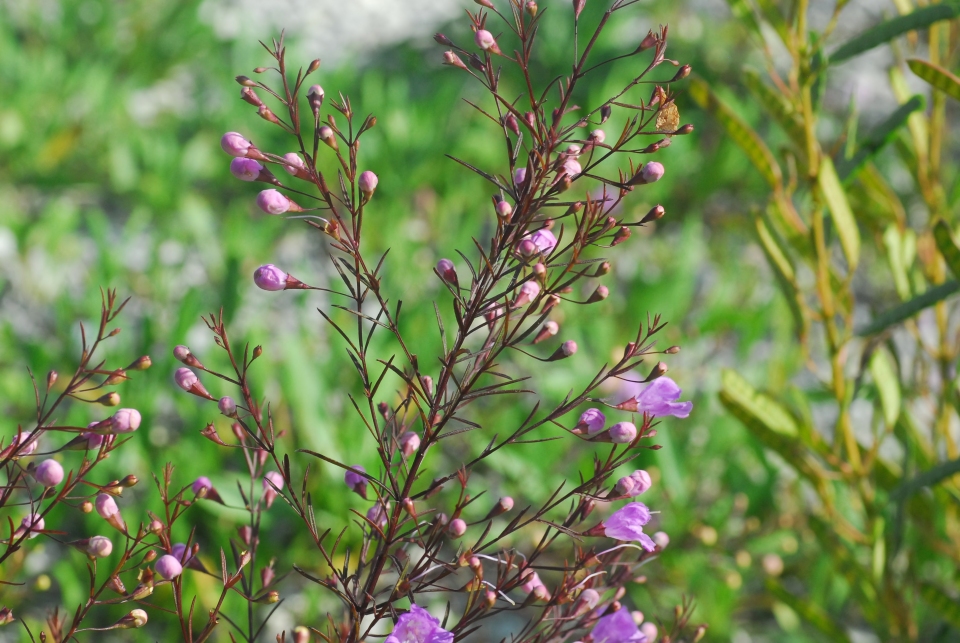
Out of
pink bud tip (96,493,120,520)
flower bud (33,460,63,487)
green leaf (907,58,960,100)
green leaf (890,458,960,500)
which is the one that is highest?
green leaf (907,58,960,100)

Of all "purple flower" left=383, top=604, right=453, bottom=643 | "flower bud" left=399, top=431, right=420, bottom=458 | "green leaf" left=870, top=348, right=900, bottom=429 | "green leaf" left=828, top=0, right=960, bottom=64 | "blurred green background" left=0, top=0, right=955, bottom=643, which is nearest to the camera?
"purple flower" left=383, top=604, right=453, bottom=643

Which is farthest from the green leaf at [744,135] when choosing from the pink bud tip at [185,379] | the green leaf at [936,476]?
the pink bud tip at [185,379]

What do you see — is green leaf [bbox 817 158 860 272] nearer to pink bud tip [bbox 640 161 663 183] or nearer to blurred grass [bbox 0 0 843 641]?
pink bud tip [bbox 640 161 663 183]

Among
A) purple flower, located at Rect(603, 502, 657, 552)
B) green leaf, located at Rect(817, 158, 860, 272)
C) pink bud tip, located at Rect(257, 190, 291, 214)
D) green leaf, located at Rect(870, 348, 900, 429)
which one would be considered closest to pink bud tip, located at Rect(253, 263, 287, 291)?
pink bud tip, located at Rect(257, 190, 291, 214)

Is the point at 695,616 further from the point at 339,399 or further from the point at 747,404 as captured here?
the point at 339,399

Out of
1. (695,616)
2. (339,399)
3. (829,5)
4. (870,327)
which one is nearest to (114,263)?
(339,399)

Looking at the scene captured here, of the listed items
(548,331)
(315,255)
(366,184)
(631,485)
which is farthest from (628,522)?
(315,255)

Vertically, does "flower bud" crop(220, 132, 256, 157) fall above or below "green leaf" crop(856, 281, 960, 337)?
below
